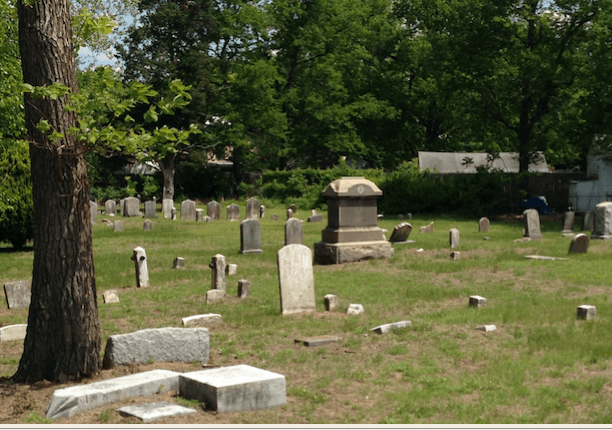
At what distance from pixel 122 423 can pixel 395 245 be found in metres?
16.5

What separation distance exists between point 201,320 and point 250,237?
33.1 ft

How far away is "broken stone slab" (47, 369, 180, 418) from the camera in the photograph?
6.38 meters

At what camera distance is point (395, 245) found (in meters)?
22.0

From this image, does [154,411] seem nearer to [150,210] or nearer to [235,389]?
[235,389]

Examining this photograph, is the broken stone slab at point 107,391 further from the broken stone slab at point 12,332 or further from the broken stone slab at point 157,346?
the broken stone slab at point 12,332

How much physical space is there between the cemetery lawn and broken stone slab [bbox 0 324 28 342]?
26 centimetres

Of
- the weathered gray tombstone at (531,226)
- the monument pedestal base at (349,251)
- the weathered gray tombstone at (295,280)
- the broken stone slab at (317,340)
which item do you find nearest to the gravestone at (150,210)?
the monument pedestal base at (349,251)

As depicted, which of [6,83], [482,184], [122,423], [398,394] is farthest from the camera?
[482,184]

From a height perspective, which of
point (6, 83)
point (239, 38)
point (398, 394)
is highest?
point (239, 38)

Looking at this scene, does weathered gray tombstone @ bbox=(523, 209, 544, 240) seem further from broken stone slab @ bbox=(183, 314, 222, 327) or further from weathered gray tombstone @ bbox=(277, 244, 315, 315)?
broken stone slab @ bbox=(183, 314, 222, 327)

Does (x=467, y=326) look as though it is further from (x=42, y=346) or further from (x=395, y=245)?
(x=395, y=245)

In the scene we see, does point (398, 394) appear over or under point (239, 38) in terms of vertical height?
under

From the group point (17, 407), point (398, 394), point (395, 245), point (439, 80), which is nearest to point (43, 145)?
point (17, 407)

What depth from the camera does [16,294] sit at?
12.6 metres
